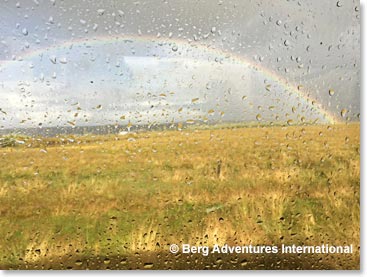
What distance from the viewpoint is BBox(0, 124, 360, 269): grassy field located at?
7.26 ft

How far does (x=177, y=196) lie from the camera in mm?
2250

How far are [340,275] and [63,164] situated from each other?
1721 mm

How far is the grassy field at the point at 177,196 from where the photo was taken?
2213 millimetres

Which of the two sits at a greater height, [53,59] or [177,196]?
[53,59]

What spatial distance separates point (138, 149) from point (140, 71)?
452 millimetres

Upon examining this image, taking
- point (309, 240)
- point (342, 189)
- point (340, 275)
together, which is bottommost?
point (340, 275)

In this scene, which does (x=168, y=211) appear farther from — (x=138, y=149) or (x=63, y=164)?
(x=63, y=164)

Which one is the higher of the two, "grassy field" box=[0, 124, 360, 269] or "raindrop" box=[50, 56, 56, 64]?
Result: "raindrop" box=[50, 56, 56, 64]

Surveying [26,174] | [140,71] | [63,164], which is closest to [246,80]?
[140,71]

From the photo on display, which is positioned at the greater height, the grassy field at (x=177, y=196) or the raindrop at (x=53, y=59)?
the raindrop at (x=53, y=59)

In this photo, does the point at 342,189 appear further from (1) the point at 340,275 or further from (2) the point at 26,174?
(2) the point at 26,174

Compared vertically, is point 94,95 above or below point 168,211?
above

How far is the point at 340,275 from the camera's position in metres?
2.22

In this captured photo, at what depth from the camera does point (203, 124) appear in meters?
2.24
